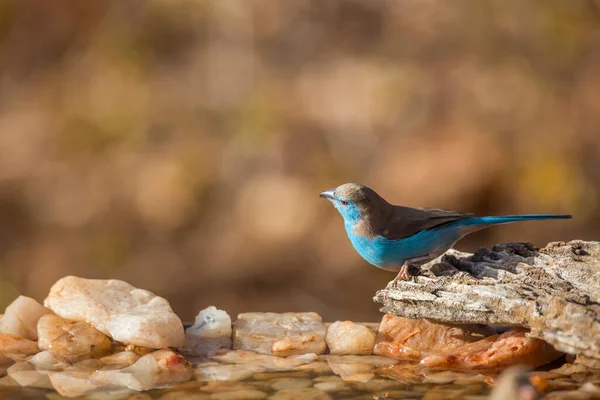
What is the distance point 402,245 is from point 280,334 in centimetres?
65

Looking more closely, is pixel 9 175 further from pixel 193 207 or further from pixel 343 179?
pixel 343 179

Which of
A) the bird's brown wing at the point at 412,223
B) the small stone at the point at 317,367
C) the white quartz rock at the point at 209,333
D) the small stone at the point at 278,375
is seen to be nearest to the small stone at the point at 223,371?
the small stone at the point at 278,375

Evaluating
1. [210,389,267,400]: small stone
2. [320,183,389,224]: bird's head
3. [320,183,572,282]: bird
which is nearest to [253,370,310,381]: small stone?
[210,389,267,400]: small stone

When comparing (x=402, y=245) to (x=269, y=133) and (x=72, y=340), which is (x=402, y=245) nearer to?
(x=72, y=340)

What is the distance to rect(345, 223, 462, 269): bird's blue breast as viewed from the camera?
12.1 ft

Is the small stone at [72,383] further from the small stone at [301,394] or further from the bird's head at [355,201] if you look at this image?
the bird's head at [355,201]

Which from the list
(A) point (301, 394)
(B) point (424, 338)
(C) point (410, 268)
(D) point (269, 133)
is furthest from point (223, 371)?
(D) point (269, 133)

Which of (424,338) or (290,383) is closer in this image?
(290,383)

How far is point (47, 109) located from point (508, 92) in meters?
4.78

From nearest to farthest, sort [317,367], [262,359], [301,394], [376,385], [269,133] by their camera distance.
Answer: [301,394] < [376,385] < [317,367] < [262,359] < [269,133]

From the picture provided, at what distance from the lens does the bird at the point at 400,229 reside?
369cm

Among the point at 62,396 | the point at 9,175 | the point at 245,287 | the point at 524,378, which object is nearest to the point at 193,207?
the point at 245,287

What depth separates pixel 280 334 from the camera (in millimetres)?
3736

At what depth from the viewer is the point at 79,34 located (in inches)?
376
